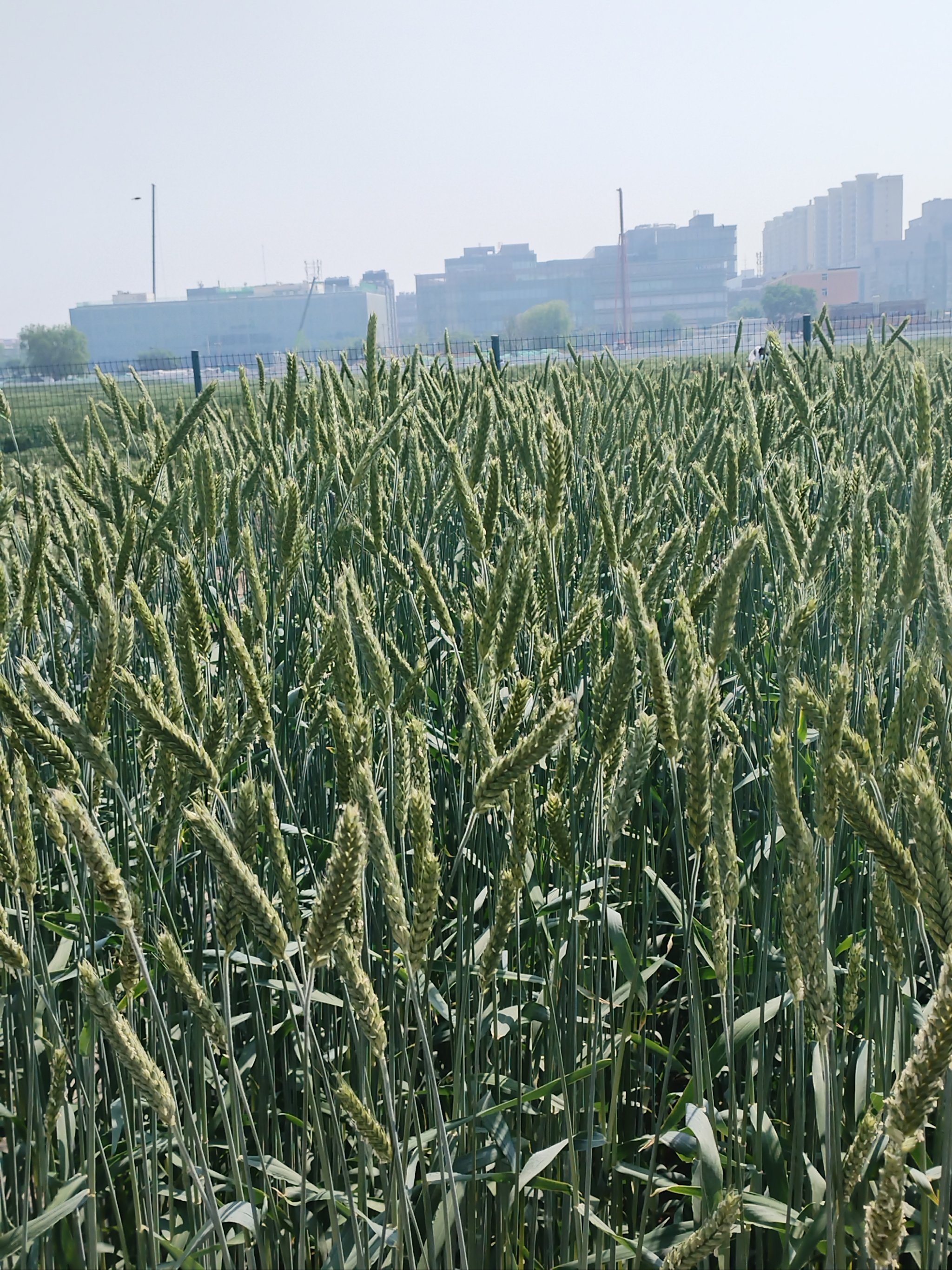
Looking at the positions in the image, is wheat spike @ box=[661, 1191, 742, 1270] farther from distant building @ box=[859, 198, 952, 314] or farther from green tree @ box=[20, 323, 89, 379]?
distant building @ box=[859, 198, 952, 314]

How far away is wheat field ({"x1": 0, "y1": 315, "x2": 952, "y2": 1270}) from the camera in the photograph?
78 centimetres

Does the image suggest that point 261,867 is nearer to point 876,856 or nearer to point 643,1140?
point 643,1140

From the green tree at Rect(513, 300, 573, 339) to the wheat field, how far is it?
84.1 meters

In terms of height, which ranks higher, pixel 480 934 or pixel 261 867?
pixel 261 867

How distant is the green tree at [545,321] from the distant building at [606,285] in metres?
12.3

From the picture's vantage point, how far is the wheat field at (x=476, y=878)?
776 mm

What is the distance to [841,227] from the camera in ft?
484

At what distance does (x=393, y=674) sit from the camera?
67.7 inches

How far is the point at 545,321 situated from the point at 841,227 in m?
80.1

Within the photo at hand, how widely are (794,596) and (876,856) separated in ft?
2.95

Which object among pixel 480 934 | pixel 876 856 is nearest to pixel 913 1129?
pixel 876 856

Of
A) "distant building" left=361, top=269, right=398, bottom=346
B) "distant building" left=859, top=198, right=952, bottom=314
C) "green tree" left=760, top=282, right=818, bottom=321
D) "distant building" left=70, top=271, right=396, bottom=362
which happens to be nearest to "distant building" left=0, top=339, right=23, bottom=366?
"distant building" left=70, top=271, right=396, bottom=362

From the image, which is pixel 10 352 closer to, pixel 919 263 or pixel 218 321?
pixel 218 321

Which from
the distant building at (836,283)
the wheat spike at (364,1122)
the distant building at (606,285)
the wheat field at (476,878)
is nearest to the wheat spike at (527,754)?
the wheat field at (476,878)
